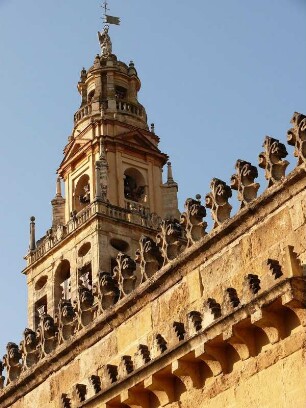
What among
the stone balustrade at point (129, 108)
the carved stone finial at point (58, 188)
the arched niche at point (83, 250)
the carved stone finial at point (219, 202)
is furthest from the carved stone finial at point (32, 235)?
the carved stone finial at point (219, 202)

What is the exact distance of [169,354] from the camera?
1270 centimetres

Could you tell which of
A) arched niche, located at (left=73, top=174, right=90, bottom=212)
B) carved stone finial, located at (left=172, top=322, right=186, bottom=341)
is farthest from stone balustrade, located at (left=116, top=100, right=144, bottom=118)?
carved stone finial, located at (left=172, top=322, right=186, bottom=341)

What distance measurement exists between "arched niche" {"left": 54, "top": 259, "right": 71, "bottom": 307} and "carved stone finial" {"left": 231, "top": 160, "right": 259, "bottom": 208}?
2112 cm

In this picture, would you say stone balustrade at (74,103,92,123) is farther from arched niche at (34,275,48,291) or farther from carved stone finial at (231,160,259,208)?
carved stone finial at (231,160,259,208)

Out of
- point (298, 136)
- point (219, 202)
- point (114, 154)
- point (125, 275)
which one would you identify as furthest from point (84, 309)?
point (114, 154)

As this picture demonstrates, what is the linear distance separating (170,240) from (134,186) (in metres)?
20.2

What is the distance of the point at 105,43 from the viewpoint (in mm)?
37656

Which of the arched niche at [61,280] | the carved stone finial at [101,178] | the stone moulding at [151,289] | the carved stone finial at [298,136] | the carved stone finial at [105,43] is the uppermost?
the carved stone finial at [105,43]

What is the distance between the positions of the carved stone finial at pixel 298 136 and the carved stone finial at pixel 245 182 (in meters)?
0.83

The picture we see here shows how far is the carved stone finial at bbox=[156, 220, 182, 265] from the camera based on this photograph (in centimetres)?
1421

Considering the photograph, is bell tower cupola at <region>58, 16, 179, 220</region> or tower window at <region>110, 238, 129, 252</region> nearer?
tower window at <region>110, 238, 129, 252</region>

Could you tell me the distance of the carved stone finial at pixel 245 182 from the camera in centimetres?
1312

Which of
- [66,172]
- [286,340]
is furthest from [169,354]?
[66,172]

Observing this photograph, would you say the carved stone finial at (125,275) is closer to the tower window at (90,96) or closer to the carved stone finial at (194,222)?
the carved stone finial at (194,222)
